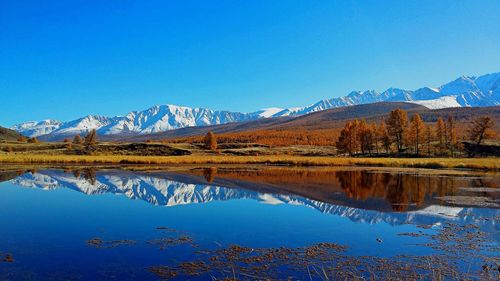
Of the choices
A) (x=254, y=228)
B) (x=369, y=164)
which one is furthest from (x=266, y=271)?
(x=369, y=164)

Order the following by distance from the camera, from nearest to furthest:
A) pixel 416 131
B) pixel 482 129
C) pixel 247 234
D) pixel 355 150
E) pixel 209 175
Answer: pixel 247 234
pixel 209 175
pixel 482 129
pixel 416 131
pixel 355 150

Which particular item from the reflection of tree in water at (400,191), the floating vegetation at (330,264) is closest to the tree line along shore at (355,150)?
the reflection of tree in water at (400,191)

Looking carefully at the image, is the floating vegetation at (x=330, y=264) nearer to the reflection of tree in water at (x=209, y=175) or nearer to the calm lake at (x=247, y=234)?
the calm lake at (x=247, y=234)

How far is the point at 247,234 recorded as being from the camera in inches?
704

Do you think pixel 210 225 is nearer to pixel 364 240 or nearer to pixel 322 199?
pixel 364 240

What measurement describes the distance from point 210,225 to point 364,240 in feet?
23.8

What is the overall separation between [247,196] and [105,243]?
1626cm

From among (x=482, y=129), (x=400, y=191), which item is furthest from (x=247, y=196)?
(x=482, y=129)

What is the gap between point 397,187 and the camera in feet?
119

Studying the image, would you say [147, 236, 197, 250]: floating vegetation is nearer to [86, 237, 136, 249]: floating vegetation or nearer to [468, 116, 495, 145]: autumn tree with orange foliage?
[86, 237, 136, 249]: floating vegetation

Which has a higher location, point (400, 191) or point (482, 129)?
point (482, 129)

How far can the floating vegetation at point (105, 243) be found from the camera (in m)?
15.4

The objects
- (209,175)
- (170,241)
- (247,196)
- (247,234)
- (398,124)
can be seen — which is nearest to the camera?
(170,241)

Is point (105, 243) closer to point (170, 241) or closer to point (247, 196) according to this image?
point (170, 241)
